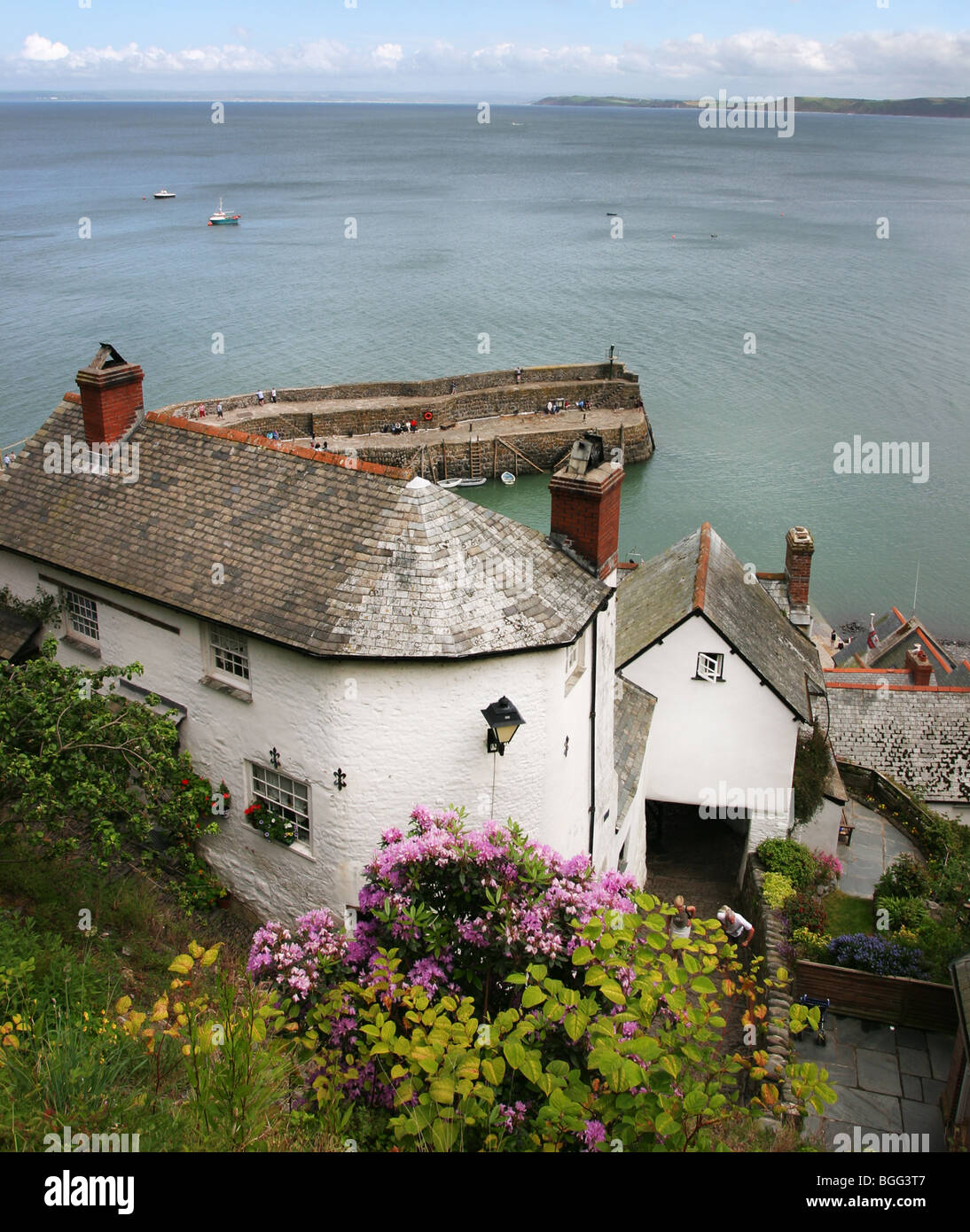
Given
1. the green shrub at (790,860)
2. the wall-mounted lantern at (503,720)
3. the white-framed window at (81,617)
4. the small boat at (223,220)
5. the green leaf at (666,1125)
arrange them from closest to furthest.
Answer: the green leaf at (666,1125) < the wall-mounted lantern at (503,720) < the white-framed window at (81,617) < the green shrub at (790,860) < the small boat at (223,220)

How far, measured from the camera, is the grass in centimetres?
2253

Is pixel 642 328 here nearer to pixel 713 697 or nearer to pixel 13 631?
pixel 713 697

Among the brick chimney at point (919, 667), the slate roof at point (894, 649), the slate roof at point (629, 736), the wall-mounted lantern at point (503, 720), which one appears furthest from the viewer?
the slate roof at point (894, 649)

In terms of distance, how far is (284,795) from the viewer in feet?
52.2

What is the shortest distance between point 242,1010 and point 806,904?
1590cm

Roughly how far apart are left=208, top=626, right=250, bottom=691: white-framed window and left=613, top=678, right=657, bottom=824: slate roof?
787 centimetres

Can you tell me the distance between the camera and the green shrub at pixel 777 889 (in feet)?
72.9

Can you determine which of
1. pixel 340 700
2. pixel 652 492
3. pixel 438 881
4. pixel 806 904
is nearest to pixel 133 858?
pixel 340 700

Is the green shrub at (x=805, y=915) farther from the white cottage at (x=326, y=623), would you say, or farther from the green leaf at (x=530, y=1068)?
the green leaf at (x=530, y=1068)

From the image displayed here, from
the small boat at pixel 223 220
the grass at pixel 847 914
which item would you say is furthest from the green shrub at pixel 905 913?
the small boat at pixel 223 220

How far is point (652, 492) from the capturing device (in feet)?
201

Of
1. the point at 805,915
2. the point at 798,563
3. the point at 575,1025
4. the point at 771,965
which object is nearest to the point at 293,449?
the point at 575,1025

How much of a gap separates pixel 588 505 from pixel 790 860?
37.3 feet

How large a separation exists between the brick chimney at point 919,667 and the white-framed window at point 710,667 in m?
13.9
